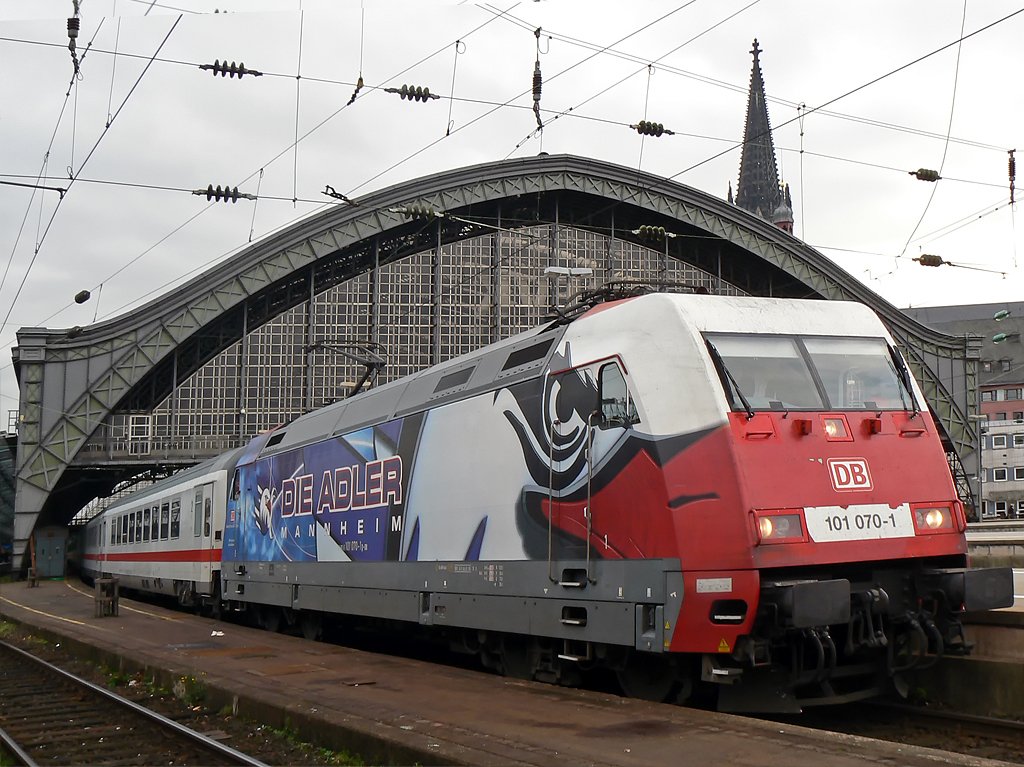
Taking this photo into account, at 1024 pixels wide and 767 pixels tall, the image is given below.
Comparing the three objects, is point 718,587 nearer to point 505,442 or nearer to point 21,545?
point 505,442

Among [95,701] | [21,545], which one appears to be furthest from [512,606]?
[21,545]

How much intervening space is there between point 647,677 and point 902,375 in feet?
13.2

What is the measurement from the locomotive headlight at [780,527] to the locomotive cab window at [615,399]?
1516 millimetres

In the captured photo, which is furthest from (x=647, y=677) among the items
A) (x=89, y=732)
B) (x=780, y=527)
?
(x=89, y=732)

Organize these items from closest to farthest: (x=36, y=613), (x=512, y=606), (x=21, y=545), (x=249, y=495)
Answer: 1. (x=512, y=606)
2. (x=249, y=495)
3. (x=36, y=613)
4. (x=21, y=545)

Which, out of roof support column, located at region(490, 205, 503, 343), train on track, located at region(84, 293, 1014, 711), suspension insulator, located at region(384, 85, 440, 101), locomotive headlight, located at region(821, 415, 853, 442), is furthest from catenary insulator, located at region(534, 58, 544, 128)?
roof support column, located at region(490, 205, 503, 343)

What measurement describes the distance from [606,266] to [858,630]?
34398 mm

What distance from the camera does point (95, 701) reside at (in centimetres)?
1208

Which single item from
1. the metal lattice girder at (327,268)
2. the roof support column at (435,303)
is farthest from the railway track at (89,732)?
the roof support column at (435,303)

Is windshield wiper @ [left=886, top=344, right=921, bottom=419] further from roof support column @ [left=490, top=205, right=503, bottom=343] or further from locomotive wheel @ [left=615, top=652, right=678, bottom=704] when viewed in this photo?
roof support column @ [left=490, top=205, right=503, bottom=343]

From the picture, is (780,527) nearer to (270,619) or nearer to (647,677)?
(647,677)

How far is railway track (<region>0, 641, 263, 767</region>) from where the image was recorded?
29.1ft

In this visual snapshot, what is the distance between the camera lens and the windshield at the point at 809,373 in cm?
905

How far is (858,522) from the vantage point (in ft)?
28.3
